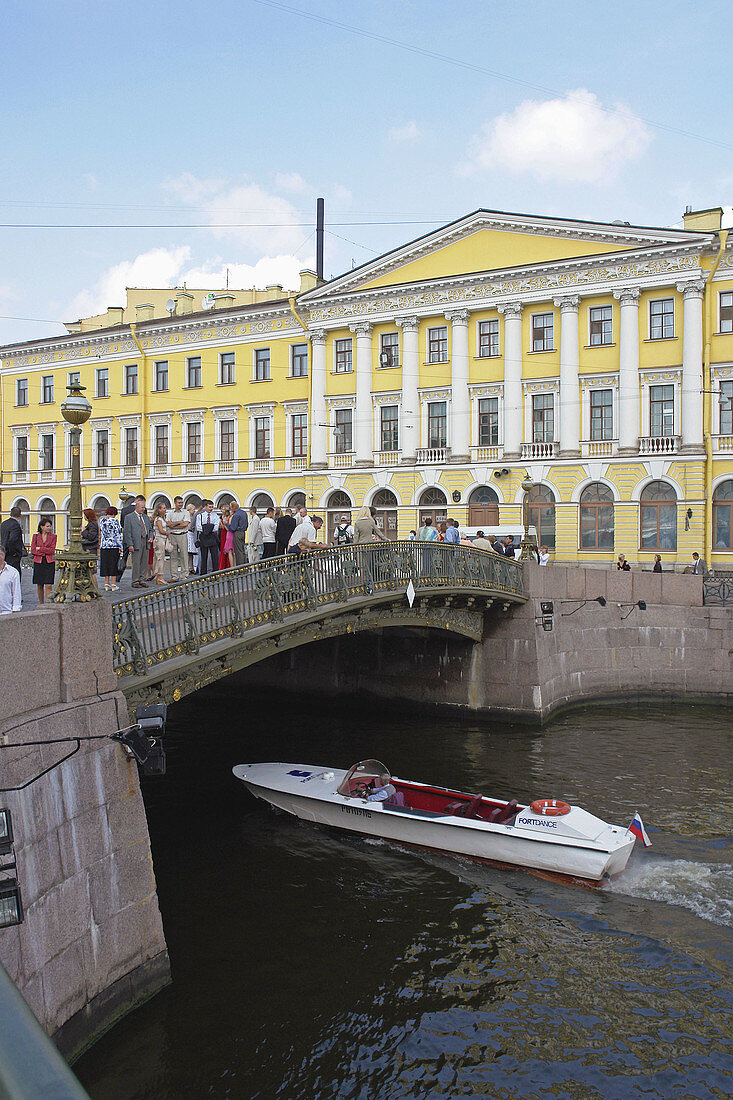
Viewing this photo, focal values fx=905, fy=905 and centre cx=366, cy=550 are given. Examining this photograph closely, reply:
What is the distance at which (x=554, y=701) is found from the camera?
63.9ft

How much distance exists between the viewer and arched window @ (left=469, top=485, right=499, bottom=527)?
32.6 m

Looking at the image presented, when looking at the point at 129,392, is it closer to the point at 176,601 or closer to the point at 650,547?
the point at 650,547

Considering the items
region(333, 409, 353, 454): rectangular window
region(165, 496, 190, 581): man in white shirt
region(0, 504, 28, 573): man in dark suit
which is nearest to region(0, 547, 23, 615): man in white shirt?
region(0, 504, 28, 573): man in dark suit

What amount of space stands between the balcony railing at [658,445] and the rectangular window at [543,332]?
15.7 ft

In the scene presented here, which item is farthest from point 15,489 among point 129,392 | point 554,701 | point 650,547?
point 554,701

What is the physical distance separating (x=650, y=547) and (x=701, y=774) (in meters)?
15.7

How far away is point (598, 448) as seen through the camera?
102 feet

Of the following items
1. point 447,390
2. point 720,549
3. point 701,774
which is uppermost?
point 447,390

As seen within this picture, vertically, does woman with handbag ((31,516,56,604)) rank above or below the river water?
above

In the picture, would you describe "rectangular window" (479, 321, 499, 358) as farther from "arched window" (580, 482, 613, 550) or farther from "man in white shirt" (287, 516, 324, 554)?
"man in white shirt" (287, 516, 324, 554)

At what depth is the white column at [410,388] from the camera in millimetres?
34312

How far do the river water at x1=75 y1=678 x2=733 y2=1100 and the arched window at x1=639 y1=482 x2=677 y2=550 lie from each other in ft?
52.2

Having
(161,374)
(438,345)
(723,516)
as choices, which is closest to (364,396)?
(438,345)

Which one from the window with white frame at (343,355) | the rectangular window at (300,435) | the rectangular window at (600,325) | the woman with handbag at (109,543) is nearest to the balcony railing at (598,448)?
the rectangular window at (600,325)
